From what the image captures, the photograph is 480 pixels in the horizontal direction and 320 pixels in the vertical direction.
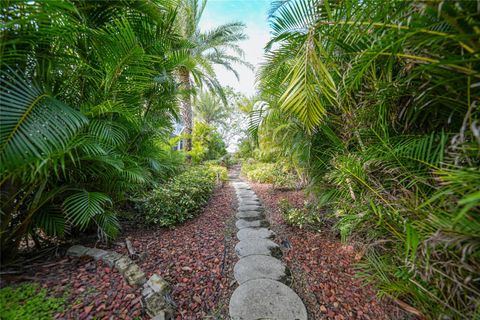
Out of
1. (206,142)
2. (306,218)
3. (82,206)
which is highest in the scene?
(206,142)

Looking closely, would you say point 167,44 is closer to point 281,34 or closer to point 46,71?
point 46,71

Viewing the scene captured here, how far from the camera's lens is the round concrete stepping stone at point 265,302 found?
1278 mm

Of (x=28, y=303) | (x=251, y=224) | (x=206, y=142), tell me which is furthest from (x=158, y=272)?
(x=206, y=142)

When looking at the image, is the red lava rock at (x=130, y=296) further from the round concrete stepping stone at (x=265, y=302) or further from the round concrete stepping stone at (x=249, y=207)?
the round concrete stepping stone at (x=249, y=207)

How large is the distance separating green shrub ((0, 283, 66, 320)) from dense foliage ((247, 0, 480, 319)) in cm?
207

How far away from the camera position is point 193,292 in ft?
4.81

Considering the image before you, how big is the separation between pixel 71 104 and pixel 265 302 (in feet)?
8.02

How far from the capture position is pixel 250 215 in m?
3.13

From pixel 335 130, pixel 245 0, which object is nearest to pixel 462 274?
pixel 335 130

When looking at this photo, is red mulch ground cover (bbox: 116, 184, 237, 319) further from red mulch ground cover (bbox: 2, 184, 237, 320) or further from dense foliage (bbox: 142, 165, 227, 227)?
dense foliage (bbox: 142, 165, 227, 227)

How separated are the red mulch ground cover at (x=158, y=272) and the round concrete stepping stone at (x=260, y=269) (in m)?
0.10

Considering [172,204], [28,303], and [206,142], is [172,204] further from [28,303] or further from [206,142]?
[206,142]

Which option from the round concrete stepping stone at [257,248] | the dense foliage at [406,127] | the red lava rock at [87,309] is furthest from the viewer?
the round concrete stepping stone at [257,248]

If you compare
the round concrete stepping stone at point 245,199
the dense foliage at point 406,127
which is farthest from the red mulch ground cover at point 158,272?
the round concrete stepping stone at point 245,199
